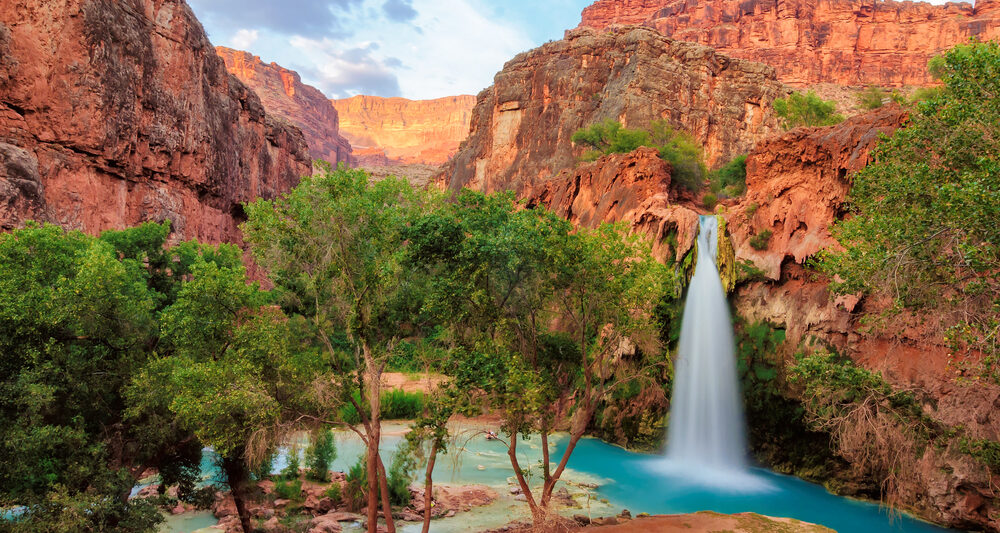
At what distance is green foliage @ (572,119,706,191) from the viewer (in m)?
36.5

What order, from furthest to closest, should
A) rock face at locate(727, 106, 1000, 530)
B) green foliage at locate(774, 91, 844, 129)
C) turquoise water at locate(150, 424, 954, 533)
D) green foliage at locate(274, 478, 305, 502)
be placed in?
1. green foliage at locate(774, 91, 844, 129)
2. green foliage at locate(274, 478, 305, 502)
3. turquoise water at locate(150, 424, 954, 533)
4. rock face at locate(727, 106, 1000, 530)

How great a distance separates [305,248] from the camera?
11.2 m

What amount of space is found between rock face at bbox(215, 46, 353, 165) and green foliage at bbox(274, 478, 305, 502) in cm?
15148

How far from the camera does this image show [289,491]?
16.9m

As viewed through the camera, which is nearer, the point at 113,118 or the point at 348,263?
the point at 348,263

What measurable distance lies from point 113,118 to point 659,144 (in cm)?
4553

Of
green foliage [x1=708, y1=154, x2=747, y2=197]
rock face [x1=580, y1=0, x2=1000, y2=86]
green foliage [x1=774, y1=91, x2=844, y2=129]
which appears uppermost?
rock face [x1=580, y1=0, x2=1000, y2=86]

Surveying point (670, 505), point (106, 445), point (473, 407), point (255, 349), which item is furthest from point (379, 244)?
point (670, 505)

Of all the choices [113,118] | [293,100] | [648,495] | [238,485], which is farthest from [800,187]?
[293,100]

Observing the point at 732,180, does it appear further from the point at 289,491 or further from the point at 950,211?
the point at 289,491

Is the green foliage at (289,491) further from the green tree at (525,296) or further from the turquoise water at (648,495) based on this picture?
the green tree at (525,296)

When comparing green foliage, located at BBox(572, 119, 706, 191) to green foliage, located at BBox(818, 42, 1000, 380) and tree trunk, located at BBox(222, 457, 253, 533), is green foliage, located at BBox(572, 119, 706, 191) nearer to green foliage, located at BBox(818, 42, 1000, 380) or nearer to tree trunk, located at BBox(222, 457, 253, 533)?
green foliage, located at BBox(818, 42, 1000, 380)

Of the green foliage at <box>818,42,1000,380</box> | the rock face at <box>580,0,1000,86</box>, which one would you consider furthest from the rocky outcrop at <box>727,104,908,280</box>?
the rock face at <box>580,0,1000,86</box>

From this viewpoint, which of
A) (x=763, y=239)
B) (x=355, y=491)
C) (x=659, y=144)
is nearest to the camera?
(x=355, y=491)
